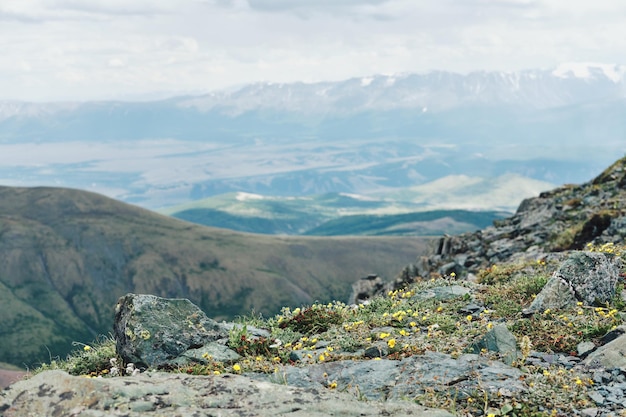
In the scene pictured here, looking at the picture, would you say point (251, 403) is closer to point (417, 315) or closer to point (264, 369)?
point (264, 369)

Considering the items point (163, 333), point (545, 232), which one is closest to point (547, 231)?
point (545, 232)

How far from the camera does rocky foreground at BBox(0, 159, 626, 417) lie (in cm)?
964

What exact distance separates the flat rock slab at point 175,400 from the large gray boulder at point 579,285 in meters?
7.40

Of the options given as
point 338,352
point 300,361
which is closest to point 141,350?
point 300,361

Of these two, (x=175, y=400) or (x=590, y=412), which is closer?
(x=175, y=400)

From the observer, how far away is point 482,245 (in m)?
43.7

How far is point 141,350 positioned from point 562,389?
8959mm

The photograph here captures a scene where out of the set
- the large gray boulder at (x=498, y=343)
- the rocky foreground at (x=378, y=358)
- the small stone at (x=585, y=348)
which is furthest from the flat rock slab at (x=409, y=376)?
the small stone at (x=585, y=348)

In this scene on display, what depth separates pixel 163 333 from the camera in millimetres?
14516

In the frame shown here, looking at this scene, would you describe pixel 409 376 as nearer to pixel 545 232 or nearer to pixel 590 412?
pixel 590 412

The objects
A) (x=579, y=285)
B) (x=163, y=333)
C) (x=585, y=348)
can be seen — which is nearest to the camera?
(x=585, y=348)

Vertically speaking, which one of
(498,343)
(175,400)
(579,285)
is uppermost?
(175,400)

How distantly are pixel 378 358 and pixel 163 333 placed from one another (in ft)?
16.7

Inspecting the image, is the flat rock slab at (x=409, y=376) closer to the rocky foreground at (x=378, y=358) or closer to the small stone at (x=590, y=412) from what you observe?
the rocky foreground at (x=378, y=358)
